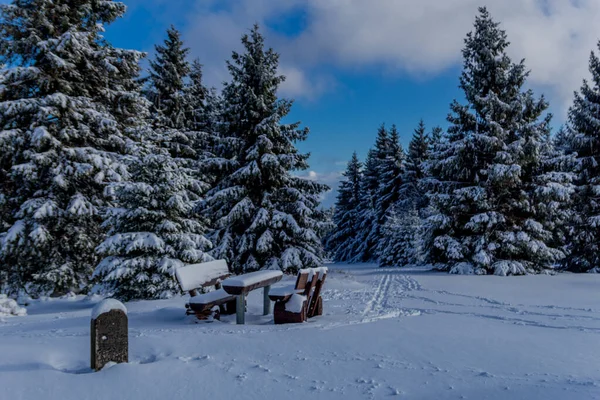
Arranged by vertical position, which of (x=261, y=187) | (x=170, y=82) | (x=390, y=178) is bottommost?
(x=261, y=187)

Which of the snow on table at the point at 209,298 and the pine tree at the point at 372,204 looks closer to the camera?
the snow on table at the point at 209,298

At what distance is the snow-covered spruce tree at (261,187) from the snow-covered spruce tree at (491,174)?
6352 mm

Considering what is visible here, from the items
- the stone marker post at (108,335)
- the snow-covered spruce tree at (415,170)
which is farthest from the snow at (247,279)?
the snow-covered spruce tree at (415,170)

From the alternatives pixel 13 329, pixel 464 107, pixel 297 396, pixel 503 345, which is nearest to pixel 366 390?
pixel 297 396

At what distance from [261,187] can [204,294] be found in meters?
10.3

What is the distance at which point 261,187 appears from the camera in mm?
17297

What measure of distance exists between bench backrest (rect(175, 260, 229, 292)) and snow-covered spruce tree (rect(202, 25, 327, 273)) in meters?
7.56

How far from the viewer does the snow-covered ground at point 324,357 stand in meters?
3.44

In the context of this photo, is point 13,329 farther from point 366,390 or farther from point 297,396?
point 366,390

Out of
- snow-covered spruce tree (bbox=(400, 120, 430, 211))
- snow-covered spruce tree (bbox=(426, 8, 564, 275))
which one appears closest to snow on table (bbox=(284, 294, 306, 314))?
snow-covered spruce tree (bbox=(426, 8, 564, 275))

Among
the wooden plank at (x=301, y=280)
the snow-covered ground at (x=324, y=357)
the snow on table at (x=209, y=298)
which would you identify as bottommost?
the snow-covered ground at (x=324, y=357)

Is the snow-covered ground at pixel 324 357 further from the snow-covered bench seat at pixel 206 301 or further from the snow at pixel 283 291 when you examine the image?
the snow at pixel 283 291

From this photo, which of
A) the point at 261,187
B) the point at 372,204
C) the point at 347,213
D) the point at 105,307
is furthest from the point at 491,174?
the point at 347,213

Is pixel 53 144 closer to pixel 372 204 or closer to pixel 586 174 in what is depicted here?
pixel 586 174
